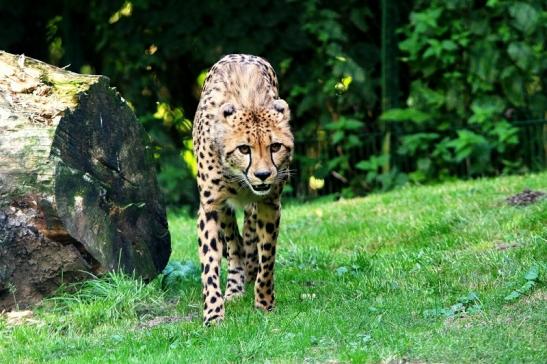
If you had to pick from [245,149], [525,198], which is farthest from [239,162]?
[525,198]

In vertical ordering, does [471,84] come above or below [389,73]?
below

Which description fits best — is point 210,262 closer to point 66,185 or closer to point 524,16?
point 66,185

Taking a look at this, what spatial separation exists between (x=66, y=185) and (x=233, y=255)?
137 centimetres

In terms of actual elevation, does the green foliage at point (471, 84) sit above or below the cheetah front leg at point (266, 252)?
above

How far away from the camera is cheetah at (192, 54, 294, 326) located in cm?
582

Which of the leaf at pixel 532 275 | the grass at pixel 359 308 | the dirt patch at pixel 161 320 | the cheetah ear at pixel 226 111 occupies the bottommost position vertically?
the dirt patch at pixel 161 320

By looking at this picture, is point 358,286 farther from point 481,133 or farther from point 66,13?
point 66,13

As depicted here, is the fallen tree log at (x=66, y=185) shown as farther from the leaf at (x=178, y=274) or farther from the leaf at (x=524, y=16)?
the leaf at (x=524, y=16)

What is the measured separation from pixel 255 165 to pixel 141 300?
3.92ft

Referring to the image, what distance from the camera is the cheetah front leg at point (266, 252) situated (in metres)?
6.25

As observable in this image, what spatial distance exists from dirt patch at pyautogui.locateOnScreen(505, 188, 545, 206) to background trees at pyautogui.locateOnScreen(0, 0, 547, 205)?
95.7 inches

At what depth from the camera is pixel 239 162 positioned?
587 cm

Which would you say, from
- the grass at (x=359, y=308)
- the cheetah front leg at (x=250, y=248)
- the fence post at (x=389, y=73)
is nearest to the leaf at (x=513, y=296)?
the grass at (x=359, y=308)

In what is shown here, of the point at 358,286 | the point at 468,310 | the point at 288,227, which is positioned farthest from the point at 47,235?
the point at 288,227
